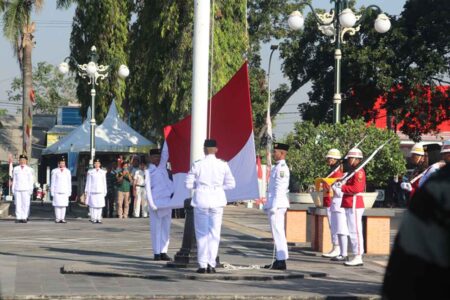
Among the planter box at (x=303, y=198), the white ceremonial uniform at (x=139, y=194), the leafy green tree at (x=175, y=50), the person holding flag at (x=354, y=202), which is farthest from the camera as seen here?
the leafy green tree at (x=175, y=50)

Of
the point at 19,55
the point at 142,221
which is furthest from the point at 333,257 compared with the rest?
the point at 19,55

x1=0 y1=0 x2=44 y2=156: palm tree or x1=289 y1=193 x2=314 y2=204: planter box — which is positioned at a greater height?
x1=0 y1=0 x2=44 y2=156: palm tree

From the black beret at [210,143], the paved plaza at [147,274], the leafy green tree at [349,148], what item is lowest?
the paved plaza at [147,274]

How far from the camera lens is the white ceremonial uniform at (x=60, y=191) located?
97.7ft

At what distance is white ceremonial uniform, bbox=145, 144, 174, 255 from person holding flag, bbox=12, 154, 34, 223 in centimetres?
1284

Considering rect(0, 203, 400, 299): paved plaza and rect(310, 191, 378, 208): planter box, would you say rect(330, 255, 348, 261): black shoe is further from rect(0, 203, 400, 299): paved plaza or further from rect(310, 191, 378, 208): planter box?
rect(310, 191, 378, 208): planter box

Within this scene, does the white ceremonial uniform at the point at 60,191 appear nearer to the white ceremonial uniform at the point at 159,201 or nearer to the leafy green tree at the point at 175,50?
the leafy green tree at the point at 175,50

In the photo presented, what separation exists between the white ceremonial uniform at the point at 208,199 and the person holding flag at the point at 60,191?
53.0 feet

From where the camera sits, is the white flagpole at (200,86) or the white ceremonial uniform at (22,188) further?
the white ceremonial uniform at (22,188)

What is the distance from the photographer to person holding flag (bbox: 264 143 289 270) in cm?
1486

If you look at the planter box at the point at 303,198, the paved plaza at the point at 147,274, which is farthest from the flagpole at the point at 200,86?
the planter box at the point at 303,198

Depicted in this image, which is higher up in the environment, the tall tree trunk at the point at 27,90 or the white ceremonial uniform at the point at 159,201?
the tall tree trunk at the point at 27,90

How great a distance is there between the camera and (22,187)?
29.1 metres

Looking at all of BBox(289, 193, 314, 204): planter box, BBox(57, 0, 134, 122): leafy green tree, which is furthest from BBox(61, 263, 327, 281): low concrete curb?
BBox(57, 0, 134, 122): leafy green tree
